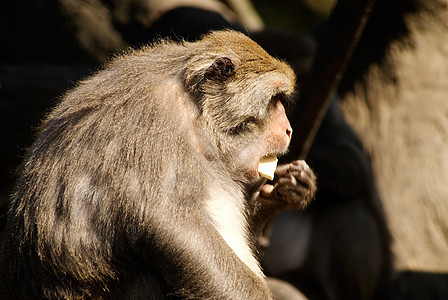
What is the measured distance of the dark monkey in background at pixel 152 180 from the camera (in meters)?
3.40

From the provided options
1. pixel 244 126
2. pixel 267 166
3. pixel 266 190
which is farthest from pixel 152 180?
pixel 266 190

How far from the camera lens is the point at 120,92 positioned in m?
3.66

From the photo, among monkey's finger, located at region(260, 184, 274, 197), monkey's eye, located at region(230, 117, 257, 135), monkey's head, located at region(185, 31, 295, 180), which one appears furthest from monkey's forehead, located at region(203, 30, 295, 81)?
monkey's finger, located at region(260, 184, 274, 197)

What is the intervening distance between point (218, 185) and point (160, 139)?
0.43m

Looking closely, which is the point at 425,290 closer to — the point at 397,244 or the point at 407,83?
the point at 397,244

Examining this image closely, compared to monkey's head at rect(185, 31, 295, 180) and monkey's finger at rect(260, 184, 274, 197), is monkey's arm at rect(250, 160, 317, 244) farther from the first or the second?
monkey's head at rect(185, 31, 295, 180)

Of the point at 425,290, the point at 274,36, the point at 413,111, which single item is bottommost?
the point at 425,290

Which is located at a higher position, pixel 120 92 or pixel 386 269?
pixel 120 92

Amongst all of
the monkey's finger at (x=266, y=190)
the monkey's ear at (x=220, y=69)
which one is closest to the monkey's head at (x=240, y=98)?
the monkey's ear at (x=220, y=69)

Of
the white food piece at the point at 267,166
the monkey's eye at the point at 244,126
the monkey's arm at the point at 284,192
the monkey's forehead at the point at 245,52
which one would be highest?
the monkey's forehead at the point at 245,52

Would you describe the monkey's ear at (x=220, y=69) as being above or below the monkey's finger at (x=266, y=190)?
above

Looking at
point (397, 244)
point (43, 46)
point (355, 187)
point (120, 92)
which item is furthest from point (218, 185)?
point (43, 46)

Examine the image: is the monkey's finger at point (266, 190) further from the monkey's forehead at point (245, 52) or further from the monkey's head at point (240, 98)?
the monkey's forehead at point (245, 52)

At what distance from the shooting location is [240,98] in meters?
3.73
